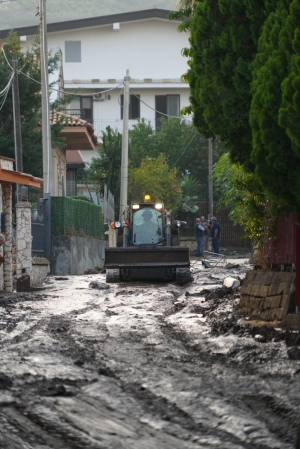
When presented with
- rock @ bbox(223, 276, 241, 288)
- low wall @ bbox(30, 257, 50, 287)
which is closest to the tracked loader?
low wall @ bbox(30, 257, 50, 287)

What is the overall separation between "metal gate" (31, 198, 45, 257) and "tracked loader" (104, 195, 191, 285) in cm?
337

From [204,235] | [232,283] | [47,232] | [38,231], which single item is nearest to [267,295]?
[232,283]

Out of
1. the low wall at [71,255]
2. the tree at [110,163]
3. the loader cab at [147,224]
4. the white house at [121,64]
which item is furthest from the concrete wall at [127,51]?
the loader cab at [147,224]

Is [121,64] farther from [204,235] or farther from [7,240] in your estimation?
[7,240]

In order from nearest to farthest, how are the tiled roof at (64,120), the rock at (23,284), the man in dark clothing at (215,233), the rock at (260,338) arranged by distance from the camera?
the rock at (260,338) < the rock at (23,284) < the tiled roof at (64,120) < the man in dark clothing at (215,233)

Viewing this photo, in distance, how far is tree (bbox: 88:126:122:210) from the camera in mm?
51406

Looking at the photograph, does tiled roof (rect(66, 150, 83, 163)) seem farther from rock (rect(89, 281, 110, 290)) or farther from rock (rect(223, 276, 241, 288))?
rock (rect(223, 276, 241, 288))

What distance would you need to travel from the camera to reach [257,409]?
299 inches

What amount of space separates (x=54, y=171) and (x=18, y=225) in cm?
1586

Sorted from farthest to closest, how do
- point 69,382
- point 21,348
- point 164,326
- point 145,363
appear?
point 164,326
point 21,348
point 145,363
point 69,382

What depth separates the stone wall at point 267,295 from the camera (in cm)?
1324

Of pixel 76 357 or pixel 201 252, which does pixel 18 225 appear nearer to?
pixel 76 357

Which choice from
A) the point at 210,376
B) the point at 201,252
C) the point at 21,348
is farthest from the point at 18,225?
the point at 201,252

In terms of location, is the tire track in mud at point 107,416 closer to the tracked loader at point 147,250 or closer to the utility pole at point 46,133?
the tracked loader at point 147,250
